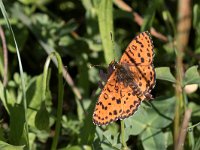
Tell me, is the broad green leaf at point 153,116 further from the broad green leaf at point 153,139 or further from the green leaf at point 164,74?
the green leaf at point 164,74

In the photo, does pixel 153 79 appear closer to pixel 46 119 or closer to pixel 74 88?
pixel 46 119

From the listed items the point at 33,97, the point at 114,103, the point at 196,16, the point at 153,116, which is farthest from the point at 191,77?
the point at 33,97

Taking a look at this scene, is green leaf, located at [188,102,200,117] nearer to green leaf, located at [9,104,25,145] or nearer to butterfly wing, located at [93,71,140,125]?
butterfly wing, located at [93,71,140,125]

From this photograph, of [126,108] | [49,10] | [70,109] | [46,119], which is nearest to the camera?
[126,108]

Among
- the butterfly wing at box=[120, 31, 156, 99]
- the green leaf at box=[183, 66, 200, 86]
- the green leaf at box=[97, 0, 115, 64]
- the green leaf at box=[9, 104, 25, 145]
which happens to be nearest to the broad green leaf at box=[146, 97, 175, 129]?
the green leaf at box=[183, 66, 200, 86]

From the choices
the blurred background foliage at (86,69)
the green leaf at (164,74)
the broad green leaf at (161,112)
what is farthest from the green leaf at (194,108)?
the green leaf at (164,74)

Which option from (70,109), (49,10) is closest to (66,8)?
(49,10)

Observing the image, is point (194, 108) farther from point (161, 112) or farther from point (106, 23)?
point (106, 23)
